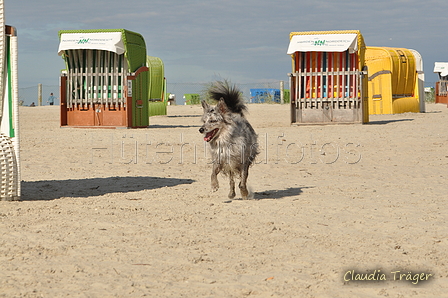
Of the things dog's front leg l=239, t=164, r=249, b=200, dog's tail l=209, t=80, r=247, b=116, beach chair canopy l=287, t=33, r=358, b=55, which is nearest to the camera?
dog's front leg l=239, t=164, r=249, b=200

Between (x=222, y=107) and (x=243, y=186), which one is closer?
(x=243, y=186)

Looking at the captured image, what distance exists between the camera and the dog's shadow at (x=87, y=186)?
7.85m

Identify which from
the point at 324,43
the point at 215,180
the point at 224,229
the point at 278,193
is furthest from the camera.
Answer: the point at 324,43

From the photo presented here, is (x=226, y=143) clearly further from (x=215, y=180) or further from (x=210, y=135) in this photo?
(x=215, y=180)

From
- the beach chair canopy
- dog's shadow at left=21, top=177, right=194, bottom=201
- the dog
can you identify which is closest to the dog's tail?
the dog

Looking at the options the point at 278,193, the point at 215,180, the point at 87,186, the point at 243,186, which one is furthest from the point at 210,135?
the point at 87,186

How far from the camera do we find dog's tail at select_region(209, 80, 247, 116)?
8.30m

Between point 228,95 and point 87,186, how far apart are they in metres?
2.41

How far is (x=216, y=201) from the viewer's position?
24.6ft

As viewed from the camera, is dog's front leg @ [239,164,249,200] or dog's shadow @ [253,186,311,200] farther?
dog's shadow @ [253,186,311,200]

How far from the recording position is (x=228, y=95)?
830 cm

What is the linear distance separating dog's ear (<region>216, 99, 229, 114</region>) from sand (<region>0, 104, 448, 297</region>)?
1.13 m

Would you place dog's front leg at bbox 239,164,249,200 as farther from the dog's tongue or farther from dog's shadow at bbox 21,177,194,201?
dog's shadow at bbox 21,177,194,201

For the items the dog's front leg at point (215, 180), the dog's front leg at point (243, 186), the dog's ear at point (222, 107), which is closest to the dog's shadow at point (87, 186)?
the dog's front leg at point (215, 180)
